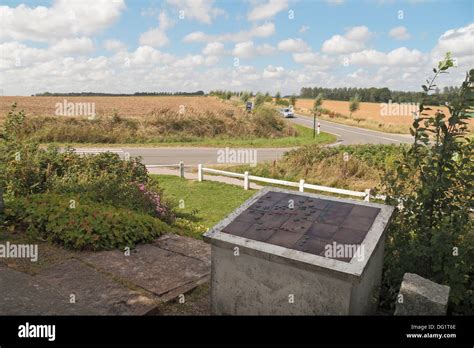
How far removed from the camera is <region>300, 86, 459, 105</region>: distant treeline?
4312 millimetres

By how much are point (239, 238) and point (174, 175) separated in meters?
11.9

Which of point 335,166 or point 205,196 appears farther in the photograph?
point 335,166

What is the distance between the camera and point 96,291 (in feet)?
14.5

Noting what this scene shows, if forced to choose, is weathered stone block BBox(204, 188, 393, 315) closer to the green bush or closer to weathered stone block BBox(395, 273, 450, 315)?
weathered stone block BBox(395, 273, 450, 315)

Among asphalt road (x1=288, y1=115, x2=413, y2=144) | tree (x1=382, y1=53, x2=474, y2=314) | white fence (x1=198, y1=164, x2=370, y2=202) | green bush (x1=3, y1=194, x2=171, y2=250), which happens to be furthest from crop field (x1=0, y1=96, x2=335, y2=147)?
tree (x1=382, y1=53, x2=474, y2=314)

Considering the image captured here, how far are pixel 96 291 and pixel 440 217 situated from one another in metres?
4.32

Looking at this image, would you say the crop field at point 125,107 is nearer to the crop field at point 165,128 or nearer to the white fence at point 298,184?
the crop field at point 165,128

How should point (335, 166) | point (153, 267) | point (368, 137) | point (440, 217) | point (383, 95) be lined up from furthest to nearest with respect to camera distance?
point (383, 95) < point (368, 137) < point (335, 166) < point (153, 267) < point (440, 217)

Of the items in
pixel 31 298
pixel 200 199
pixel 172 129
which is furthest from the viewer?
pixel 172 129

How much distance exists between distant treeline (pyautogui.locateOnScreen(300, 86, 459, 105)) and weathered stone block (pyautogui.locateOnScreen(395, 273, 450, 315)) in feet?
7.42

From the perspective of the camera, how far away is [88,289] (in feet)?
14.6

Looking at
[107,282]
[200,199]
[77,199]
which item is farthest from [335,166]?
[107,282]

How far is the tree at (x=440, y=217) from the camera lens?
3875 millimetres

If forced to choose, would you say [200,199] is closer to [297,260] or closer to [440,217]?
[440,217]
